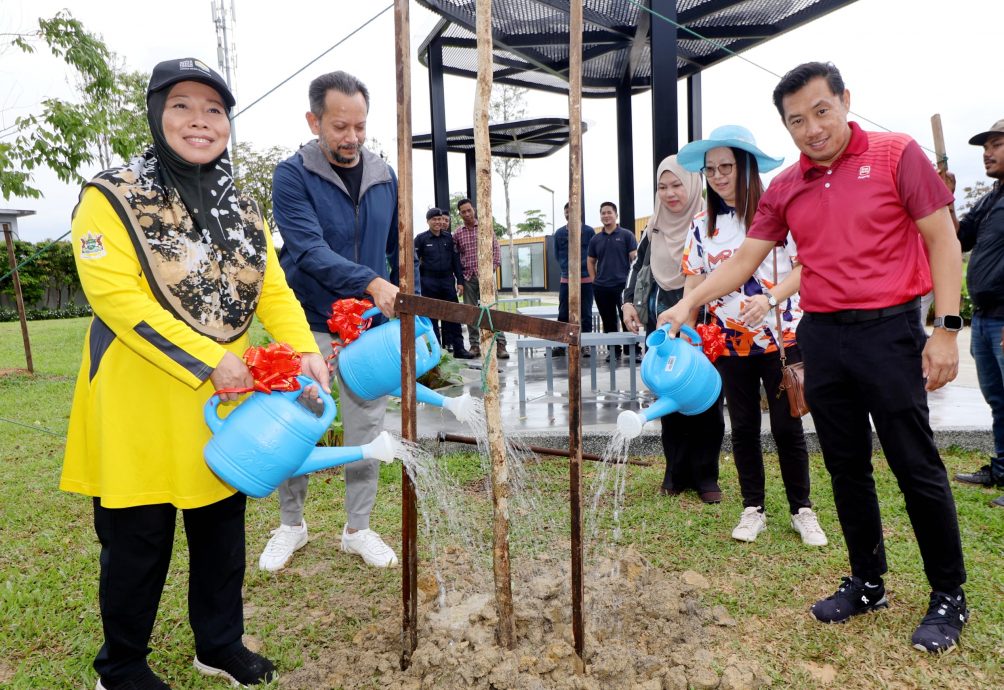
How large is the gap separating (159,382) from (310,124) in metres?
1.21

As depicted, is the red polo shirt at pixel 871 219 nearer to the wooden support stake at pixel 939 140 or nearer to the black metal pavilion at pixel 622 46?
the wooden support stake at pixel 939 140

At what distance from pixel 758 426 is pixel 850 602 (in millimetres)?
845

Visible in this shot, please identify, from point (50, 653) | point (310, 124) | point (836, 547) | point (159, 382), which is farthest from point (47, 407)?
point (836, 547)

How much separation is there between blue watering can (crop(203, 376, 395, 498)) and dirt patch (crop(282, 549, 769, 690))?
2.52 feet

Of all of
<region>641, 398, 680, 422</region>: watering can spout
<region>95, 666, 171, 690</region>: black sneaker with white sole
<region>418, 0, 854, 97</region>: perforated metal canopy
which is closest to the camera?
<region>95, 666, 171, 690</region>: black sneaker with white sole

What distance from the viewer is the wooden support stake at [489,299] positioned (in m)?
1.68

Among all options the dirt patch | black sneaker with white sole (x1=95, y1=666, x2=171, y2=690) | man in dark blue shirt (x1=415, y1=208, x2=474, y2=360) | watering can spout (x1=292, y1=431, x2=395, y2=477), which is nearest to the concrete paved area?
man in dark blue shirt (x1=415, y1=208, x2=474, y2=360)

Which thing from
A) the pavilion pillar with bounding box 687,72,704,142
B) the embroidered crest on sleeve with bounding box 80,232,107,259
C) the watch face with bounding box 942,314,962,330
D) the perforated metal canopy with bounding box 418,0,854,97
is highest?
the perforated metal canopy with bounding box 418,0,854,97

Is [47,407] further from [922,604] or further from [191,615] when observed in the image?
[922,604]

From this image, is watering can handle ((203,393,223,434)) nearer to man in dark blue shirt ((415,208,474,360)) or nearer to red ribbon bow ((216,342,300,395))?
red ribbon bow ((216,342,300,395))

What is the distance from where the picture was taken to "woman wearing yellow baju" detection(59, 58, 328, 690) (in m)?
1.57

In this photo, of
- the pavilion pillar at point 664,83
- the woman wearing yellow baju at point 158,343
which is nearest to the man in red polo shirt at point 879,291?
the woman wearing yellow baju at point 158,343

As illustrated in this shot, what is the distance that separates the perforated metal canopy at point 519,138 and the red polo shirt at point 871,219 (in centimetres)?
759

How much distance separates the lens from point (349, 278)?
7.38 ft
